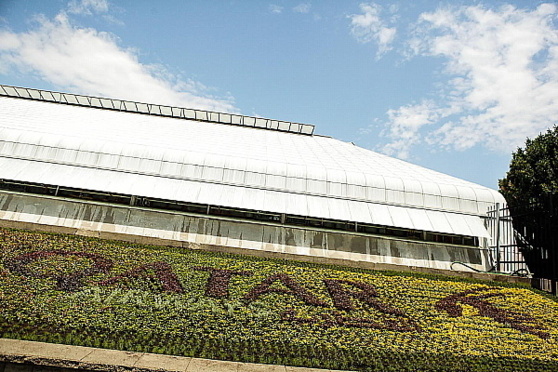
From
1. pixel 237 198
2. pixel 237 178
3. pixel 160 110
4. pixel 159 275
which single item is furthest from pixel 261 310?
pixel 160 110

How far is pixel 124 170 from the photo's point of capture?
1753cm

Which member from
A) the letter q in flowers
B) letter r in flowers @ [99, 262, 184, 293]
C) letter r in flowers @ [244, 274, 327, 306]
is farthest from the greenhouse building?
letter r in flowers @ [244, 274, 327, 306]

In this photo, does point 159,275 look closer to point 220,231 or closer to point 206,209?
point 220,231

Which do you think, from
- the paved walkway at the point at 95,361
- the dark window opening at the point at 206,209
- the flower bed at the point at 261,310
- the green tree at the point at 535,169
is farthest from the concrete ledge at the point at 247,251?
the green tree at the point at 535,169

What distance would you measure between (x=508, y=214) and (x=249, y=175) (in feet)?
38.5

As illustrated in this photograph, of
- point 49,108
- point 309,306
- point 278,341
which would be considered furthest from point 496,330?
point 49,108

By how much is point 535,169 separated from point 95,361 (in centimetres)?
2955

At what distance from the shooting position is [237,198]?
16953 millimetres

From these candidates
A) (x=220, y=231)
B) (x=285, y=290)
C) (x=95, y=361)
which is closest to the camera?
(x=95, y=361)

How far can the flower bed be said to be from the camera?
7648 mm

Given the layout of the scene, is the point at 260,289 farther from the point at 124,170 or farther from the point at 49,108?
the point at 49,108

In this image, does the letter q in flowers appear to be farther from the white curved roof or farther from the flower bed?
the white curved roof

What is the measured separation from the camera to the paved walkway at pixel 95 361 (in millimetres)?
5887

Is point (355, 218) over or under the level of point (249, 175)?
under
